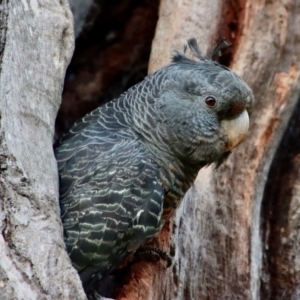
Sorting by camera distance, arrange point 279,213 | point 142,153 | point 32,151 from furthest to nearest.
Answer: point 279,213, point 142,153, point 32,151

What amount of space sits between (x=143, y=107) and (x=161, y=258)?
2.84 feet

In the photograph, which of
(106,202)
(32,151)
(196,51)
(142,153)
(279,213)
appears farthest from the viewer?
(279,213)

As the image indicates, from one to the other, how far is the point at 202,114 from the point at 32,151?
1.08 metres

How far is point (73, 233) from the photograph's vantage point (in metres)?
3.27

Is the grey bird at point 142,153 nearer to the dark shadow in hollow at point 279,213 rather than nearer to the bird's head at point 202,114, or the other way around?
the bird's head at point 202,114

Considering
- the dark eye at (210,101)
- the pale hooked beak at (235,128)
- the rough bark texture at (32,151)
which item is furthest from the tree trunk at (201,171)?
the dark eye at (210,101)

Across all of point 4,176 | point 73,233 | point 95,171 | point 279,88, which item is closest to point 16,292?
point 4,176

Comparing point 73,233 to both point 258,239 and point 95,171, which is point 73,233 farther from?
point 258,239

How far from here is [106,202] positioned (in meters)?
3.33

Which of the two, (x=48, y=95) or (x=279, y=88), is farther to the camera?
(x=279, y=88)

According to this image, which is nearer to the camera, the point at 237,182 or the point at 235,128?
the point at 235,128

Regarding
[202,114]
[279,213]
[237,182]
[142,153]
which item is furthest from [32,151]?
[279,213]

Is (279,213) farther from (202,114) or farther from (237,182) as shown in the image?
(202,114)

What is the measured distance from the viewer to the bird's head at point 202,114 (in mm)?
3666
